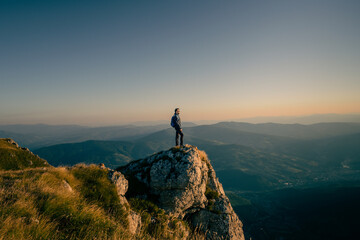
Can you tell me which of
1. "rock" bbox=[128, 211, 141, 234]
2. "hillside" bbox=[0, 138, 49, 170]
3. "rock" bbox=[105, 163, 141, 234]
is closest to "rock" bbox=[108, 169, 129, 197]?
"rock" bbox=[105, 163, 141, 234]

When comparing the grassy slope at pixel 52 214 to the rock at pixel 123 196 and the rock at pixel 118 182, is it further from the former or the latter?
the rock at pixel 118 182

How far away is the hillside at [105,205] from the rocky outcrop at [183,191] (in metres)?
0.08

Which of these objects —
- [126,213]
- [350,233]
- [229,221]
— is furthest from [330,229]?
[126,213]

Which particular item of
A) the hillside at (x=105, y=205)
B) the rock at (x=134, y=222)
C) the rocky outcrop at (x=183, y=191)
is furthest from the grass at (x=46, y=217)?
the rocky outcrop at (x=183, y=191)

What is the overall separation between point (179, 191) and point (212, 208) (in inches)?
162

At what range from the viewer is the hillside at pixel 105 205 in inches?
203

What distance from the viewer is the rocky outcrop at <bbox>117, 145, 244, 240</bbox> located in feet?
49.4

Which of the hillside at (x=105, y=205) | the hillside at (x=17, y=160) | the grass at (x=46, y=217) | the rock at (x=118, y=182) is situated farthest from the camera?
the hillside at (x=17, y=160)

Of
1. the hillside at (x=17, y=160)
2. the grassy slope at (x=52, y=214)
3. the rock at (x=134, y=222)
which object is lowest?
the hillside at (x=17, y=160)

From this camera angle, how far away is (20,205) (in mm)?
5344

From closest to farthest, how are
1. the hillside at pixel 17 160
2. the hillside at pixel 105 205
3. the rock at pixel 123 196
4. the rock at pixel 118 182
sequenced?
the hillside at pixel 105 205 → the rock at pixel 123 196 → the rock at pixel 118 182 → the hillside at pixel 17 160

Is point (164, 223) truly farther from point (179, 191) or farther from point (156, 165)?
point (156, 165)

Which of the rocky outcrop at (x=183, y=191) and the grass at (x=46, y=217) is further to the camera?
the rocky outcrop at (x=183, y=191)

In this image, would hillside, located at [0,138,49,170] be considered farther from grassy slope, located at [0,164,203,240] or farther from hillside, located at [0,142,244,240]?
grassy slope, located at [0,164,203,240]
